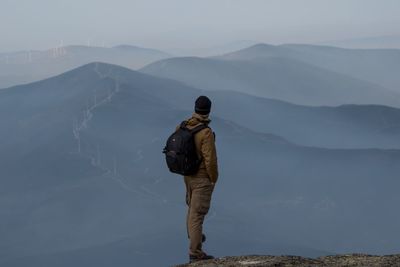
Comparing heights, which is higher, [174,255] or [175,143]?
[175,143]

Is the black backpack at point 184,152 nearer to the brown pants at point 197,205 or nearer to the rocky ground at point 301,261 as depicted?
the brown pants at point 197,205

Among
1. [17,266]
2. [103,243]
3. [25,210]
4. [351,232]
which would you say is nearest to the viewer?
[17,266]

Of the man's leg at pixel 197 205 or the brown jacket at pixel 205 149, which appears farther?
the man's leg at pixel 197 205

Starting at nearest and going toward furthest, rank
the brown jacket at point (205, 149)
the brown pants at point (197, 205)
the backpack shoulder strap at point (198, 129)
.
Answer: the brown jacket at point (205, 149), the backpack shoulder strap at point (198, 129), the brown pants at point (197, 205)

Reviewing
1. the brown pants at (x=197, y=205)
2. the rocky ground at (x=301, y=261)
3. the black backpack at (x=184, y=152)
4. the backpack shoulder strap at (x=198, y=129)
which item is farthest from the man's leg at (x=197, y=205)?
the backpack shoulder strap at (x=198, y=129)

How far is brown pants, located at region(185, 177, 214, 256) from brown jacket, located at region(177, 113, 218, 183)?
13 cm

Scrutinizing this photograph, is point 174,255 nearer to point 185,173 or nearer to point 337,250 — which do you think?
point 337,250

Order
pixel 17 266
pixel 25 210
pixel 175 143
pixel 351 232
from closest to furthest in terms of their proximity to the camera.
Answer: pixel 175 143
pixel 17 266
pixel 351 232
pixel 25 210

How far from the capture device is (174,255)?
167 meters

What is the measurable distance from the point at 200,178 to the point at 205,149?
0.55 meters

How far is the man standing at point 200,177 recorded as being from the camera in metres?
8.49

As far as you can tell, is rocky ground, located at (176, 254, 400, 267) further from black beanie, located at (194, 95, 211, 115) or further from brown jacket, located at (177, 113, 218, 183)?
black beanie, located at (194, 95, 211, 115)

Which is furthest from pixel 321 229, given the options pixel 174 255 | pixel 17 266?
pixel 17 266

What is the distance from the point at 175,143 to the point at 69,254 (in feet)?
532
